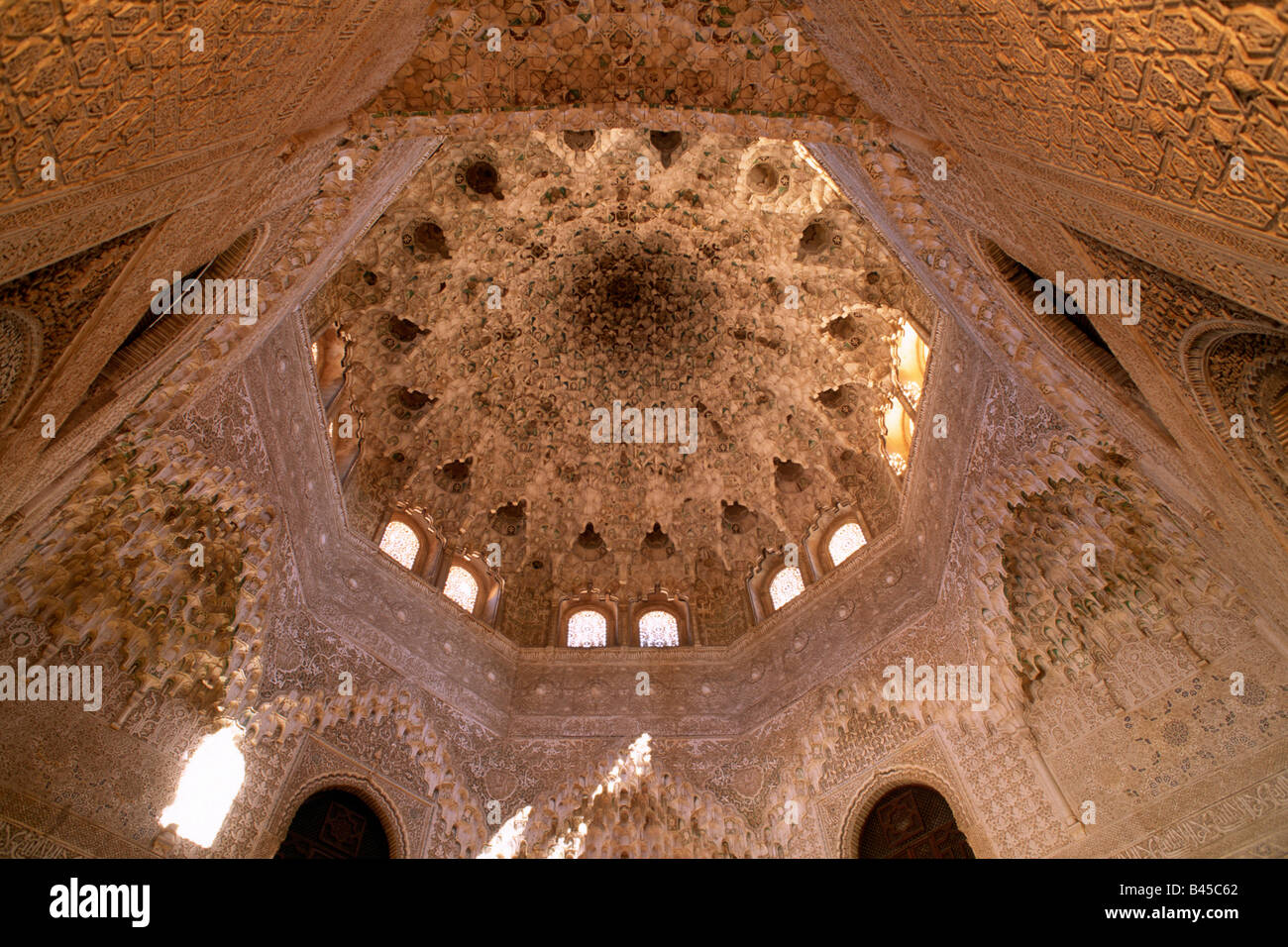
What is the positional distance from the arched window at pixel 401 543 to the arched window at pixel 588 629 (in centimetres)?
193

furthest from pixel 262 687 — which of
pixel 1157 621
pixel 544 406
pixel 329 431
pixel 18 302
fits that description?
pixel 1157 621

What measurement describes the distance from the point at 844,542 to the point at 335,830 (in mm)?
5518

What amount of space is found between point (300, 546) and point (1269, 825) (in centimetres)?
698

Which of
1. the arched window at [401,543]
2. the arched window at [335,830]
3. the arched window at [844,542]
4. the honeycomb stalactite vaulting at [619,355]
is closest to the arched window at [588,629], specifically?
the honeycomb stalactite vaulting at [619,355]

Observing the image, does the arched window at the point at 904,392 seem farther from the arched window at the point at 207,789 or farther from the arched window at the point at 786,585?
the arched window at the point at 207,789

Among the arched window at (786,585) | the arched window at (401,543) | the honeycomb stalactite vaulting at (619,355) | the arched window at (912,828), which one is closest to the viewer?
the arched window at (912,828)

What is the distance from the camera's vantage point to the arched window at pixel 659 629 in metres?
9.05

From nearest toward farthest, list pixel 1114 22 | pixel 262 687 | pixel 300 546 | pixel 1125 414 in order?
pixel 1114 22
pixel 1125 414
pixel 262 687
pixel 300 546

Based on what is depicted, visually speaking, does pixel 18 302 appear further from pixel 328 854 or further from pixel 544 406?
pixel 544 406

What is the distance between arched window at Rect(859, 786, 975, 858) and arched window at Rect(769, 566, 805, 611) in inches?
95.5

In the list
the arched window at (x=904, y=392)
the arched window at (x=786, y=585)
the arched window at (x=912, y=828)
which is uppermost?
the arched window at (x=904, y=392)

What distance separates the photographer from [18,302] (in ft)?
10.9

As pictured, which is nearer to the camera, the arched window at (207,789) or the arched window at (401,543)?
the arched window at (207,789)

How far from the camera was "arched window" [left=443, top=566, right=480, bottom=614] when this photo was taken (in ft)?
28.1
